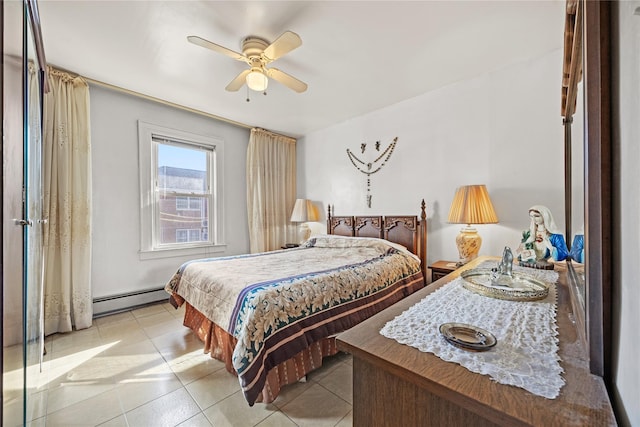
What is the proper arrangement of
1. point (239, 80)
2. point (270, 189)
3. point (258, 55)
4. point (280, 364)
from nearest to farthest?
point (280, 364)
point (258, 55)
point (239, 80)
point (270, 189)

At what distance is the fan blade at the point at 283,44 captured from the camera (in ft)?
5.58

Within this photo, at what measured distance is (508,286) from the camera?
1.08 m

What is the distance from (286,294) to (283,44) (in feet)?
5.69

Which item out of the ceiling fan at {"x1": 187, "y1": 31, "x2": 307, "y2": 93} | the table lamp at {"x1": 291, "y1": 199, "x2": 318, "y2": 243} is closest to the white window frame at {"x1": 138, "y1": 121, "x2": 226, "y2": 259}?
the table lamp at {"x1": 291, "y1": 199, "x2": 318, "y2": 243}

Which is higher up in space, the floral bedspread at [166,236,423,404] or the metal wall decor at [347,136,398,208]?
the metal wall decor at [347,136,398,208]

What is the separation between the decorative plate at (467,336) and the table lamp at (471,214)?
179cm

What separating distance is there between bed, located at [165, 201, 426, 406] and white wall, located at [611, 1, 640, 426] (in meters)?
1.42

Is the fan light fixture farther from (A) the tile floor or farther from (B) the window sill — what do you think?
(B) the window sill

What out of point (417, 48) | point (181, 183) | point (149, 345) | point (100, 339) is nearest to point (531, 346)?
point (417, 48)

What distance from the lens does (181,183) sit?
3.52 metres

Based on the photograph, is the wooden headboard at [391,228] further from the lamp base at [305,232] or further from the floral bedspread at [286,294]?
the lamp base at [305,232]

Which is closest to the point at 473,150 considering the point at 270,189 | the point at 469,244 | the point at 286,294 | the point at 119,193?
the point at 469,244

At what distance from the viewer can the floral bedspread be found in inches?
58.6

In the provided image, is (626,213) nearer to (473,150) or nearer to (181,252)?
(473,150)
